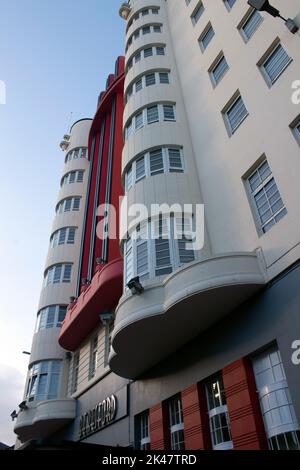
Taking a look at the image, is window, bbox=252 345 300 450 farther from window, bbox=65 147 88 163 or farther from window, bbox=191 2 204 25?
window, bbox=65 147 88 163

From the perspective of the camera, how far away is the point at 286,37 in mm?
12281

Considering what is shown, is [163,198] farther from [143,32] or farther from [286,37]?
[143,32]

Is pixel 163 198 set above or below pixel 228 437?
above

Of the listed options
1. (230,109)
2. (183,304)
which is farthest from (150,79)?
(183,304)

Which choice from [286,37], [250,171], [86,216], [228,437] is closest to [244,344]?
[228,437]

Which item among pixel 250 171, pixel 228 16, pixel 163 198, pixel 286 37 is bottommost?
pixel 250 171

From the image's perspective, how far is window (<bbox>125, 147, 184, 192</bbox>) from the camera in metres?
15.2

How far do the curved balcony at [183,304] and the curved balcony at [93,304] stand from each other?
436 centimetres

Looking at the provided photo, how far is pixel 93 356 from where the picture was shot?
745 inches

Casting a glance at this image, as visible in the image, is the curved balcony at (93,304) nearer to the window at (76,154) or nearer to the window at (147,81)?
the window at (147,81)

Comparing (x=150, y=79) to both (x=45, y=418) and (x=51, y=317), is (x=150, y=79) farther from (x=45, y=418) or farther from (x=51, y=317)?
(x=45, y=418)

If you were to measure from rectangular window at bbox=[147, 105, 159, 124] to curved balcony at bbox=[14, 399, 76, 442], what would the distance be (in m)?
14.0
